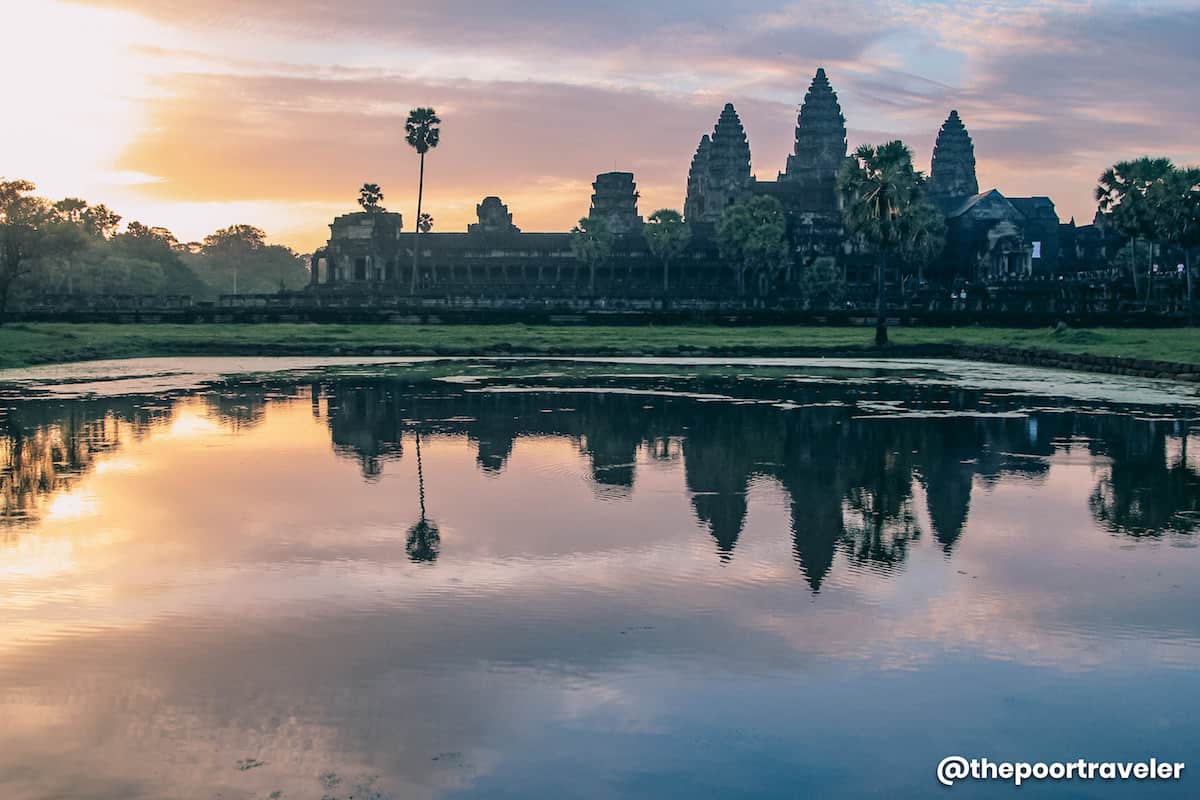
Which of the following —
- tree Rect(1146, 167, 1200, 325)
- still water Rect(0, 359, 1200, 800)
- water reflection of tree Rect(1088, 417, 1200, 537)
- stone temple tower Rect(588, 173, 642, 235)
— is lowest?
still water Rect(0, 359, 1200, 800)

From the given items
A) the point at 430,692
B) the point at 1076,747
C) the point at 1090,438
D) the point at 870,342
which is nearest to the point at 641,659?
the point at 430,692

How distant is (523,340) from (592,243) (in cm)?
6609

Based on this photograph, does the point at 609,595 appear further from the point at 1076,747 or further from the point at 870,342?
the point at 870,342

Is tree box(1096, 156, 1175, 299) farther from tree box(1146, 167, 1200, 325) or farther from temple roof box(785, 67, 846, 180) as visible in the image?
temple roof box(785, 67, 846, 180)

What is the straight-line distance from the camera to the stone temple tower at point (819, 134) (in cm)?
15500

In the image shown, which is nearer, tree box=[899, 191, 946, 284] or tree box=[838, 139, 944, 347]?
tree box=[838, 139, 944, 347]

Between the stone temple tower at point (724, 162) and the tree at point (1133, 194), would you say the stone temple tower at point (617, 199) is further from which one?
the tree at point (1133, 194)

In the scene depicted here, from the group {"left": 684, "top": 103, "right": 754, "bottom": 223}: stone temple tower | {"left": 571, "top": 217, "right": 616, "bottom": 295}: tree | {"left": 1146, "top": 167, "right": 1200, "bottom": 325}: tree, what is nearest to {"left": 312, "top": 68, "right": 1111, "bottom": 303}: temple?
{"left": 571, "top": 217, "right": 616, "bottom": 295}: tree

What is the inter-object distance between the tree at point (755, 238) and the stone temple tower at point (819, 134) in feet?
126

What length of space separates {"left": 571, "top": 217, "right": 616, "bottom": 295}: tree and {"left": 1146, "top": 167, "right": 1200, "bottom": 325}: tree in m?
57.5

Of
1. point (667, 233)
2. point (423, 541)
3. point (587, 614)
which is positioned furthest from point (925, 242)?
point (587, 614)

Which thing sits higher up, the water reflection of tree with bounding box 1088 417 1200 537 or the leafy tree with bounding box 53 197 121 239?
the leafy tree with bounding box 53 197 121 239

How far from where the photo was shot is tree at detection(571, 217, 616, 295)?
4823 inches

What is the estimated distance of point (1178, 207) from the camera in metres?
71.9
